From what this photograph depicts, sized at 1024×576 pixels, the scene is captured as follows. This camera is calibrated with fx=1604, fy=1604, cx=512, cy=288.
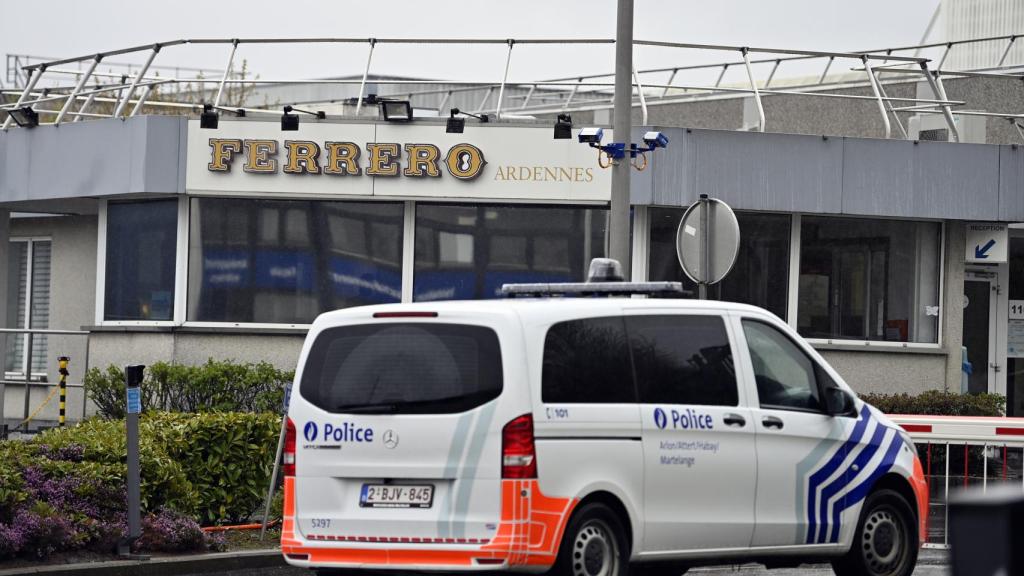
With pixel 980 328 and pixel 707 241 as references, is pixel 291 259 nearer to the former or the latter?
pixel 707 241

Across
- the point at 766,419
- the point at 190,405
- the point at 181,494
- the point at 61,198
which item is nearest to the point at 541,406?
the point at 766,419

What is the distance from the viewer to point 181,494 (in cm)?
1191

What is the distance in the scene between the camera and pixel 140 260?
2077cm

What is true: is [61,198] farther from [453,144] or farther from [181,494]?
[181,494]

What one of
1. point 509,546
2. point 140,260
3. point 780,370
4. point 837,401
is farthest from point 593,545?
point 140,260

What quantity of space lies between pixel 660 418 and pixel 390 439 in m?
1.50

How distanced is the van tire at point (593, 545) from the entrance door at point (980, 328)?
1519 centimetres

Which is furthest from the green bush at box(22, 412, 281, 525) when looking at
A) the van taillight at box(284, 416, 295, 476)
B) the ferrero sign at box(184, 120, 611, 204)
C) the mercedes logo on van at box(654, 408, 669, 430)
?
the ferrero sign at box(184, 120, 611, 204)

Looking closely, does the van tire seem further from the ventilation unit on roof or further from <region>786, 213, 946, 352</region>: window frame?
the ventilation unit on roof

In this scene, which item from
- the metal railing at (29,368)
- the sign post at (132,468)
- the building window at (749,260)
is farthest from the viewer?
the metal railing at (29,368)

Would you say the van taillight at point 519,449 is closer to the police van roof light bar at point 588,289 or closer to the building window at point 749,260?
the police van roof light bar at point 588,289

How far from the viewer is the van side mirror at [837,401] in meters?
9.66

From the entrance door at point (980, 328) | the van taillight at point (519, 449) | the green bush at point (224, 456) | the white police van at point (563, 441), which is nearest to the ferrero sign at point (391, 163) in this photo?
the entrance door at point (980, 328)

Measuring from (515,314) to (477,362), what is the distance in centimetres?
32
